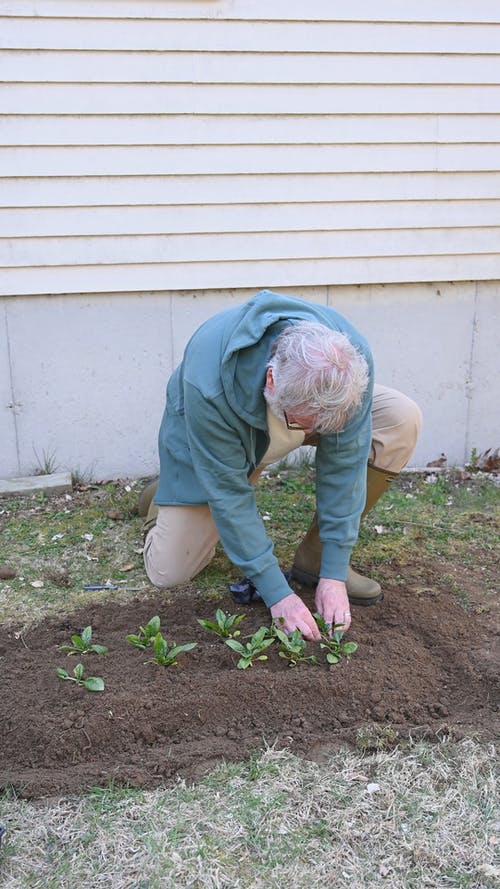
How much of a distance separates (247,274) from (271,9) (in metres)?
1.39

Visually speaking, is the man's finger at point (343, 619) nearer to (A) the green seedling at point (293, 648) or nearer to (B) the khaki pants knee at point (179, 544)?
(A) the green seedling at point (293, 648)

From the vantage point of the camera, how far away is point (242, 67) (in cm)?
450

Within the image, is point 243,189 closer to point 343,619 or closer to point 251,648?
point 343,619

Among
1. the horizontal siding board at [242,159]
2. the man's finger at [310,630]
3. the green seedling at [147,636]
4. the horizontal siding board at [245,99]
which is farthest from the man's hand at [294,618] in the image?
the horizontal siding board at [245,99]

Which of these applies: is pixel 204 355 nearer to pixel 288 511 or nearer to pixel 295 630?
pixel 295 630

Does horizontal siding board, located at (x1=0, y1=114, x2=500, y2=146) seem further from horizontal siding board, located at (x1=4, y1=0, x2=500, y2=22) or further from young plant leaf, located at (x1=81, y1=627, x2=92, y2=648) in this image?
young plant leaf, located at (x1=81, y1=627, x2=92, y2=648)

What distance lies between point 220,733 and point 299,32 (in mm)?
3657

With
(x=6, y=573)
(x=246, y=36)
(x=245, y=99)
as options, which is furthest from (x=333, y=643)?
(x=246, y=36)

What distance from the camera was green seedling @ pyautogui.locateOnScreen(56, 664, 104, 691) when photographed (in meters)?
2.85

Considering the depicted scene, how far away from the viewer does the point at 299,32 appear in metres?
4.51

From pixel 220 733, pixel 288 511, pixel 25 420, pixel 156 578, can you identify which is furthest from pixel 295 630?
pixel 25 420

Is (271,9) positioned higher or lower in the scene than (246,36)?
higher

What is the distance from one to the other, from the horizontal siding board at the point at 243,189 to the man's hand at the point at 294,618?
8.29ft

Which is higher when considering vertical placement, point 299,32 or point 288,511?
point 299,32
